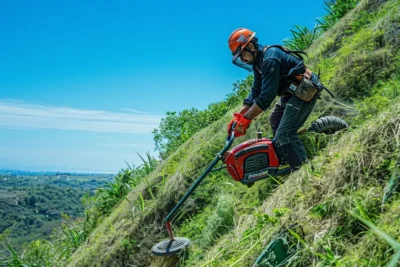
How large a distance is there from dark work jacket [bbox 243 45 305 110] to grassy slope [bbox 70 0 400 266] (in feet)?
2.70

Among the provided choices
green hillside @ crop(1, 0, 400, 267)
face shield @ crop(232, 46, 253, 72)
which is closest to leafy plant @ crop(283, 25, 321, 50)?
green hillside @ crop(1, 0, 400, 267)

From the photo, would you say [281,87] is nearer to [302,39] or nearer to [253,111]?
[253,111]

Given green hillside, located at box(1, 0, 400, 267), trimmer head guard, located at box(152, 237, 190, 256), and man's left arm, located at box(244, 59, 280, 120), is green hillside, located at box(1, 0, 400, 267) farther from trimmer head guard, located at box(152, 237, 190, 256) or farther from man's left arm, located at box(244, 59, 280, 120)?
man's left arm, located at box(244, 59, 280, 120)

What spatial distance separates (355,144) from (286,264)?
1184 mm

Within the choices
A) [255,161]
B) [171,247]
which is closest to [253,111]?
[255,161]

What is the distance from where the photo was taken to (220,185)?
21.5 feet

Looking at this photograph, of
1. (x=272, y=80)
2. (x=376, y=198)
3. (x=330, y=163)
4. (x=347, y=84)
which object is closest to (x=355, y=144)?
(x=330, y=163)

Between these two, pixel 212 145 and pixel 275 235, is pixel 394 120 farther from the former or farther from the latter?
pixel 212 145

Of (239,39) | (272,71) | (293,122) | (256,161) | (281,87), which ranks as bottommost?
(256,161)

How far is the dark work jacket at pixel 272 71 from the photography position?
496cm

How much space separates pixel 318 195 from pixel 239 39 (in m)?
2.25

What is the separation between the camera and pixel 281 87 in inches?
207

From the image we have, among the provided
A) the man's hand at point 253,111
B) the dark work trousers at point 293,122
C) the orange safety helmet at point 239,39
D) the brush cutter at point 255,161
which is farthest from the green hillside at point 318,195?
the orange safety helmet at point 239,39

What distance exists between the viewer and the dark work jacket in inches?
195
